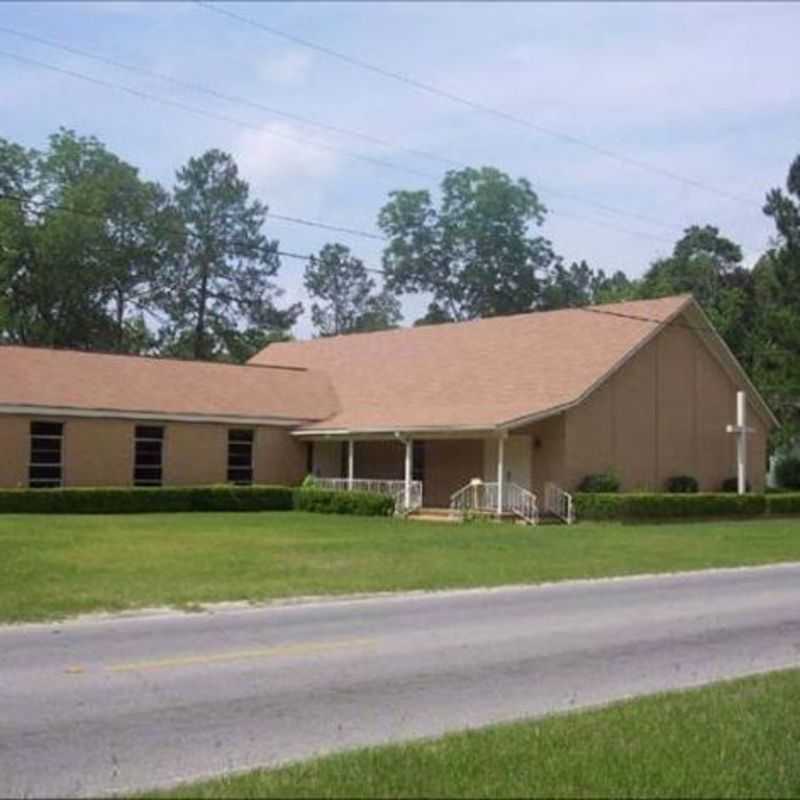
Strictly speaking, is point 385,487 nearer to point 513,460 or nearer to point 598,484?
point 513,460

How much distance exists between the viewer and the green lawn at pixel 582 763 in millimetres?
6496

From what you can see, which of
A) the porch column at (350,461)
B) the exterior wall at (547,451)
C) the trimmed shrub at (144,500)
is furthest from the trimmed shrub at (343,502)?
the exterior wall at (547,451)

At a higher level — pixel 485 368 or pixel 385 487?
pixel 485 368

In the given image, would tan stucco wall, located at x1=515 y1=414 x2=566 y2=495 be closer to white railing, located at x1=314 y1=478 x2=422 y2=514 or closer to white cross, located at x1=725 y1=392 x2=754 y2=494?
white railing, located at x1=314 y1=478 x2=422 y2=514

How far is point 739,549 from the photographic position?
27.2m

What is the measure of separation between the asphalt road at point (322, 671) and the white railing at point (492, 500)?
18532mm

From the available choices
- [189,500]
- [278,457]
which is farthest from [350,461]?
[189,500]

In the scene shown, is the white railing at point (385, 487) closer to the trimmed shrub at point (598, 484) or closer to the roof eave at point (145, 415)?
the roof eave at point (145, 415)

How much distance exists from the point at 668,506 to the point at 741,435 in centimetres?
758

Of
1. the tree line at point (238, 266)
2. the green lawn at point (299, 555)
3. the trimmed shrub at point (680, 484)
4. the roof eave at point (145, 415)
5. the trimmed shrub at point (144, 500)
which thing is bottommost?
the green lawn at point (299, 555)

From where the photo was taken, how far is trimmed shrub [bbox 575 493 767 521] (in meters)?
34.9

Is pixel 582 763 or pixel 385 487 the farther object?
pixel 385 487

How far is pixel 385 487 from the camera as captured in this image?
4028 centimetres

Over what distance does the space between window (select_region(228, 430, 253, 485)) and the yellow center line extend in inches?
1131
